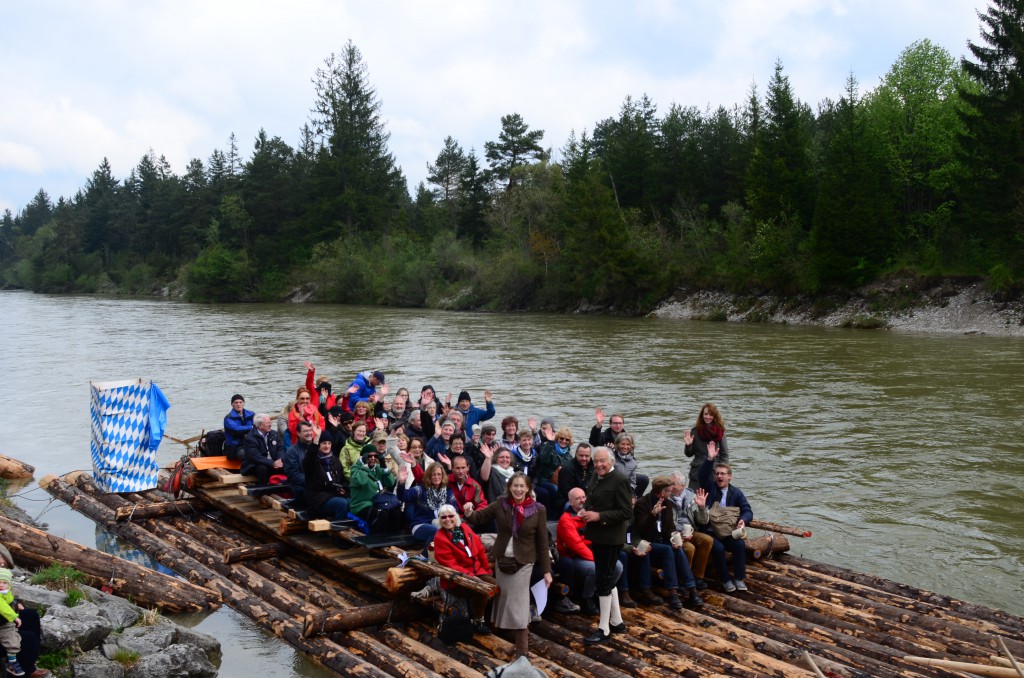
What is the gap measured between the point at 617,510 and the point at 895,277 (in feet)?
140

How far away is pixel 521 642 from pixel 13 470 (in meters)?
12.0

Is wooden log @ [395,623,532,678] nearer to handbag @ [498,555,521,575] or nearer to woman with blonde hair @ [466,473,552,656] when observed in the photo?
woman with blonde hair @ [466,473,552,656]

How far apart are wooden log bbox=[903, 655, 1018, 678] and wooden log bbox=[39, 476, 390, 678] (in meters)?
4.28

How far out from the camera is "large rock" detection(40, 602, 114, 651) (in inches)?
255

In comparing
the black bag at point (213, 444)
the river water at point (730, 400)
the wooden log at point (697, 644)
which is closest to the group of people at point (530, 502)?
the wooden log at point (697, 644)

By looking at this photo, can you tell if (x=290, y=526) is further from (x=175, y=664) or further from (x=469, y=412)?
(x=469, y=412)

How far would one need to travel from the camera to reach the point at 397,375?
2808 centimetres

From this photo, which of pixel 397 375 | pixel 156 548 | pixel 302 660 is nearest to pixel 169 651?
pixel 302 660

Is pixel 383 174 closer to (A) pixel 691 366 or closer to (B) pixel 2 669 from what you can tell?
(A) pixel 691 366

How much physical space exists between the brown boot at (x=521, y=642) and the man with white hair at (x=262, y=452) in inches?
219

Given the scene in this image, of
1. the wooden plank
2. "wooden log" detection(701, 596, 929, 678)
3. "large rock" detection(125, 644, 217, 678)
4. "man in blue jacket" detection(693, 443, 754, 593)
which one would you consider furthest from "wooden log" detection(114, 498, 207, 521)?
"wooden log" detection(701, 596, 929, 678)

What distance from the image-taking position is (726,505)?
30.3 feet

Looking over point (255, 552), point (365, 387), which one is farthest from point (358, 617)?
point (365, 387)

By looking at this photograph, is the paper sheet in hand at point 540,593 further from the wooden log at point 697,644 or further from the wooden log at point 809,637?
the wooden log at point 809,637
